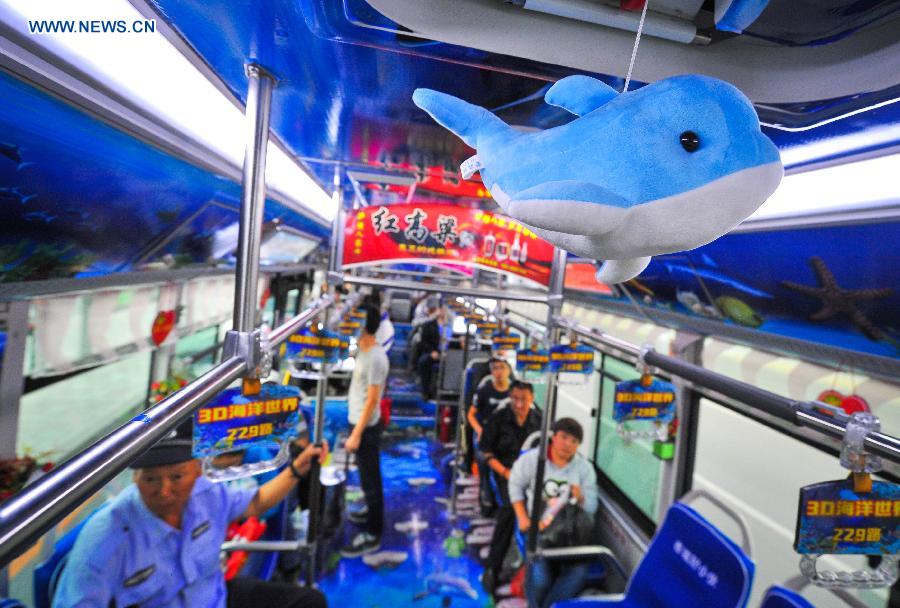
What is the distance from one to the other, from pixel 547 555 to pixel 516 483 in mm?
540

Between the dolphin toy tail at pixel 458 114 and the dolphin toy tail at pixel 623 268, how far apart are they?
31 centimetres

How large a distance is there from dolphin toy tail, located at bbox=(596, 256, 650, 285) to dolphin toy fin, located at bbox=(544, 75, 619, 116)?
26cm

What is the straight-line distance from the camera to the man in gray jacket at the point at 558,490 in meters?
3.46

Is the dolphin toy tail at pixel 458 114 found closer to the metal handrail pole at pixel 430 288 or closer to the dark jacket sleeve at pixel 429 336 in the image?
the metal handrail pole at pixel 430 288

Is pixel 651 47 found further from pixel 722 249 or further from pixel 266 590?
pixel 266 590

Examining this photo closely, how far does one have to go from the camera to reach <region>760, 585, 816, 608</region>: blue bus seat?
156 cm

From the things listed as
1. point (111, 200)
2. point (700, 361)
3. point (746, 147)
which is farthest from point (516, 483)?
point (746, 147)

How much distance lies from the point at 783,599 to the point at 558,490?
2.19 m

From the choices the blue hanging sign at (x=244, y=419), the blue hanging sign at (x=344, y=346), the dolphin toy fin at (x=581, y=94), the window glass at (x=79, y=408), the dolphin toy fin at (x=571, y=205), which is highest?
the dolphin toy fin at (x=581, y=94)

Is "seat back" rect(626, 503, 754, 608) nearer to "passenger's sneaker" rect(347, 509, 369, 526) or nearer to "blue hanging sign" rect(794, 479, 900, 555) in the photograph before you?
"blue hanging sign" rect(794, 479, 900, 555)

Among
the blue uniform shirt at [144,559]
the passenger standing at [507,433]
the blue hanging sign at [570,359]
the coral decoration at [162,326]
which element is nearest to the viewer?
the blue uniform shirt at [144,559]

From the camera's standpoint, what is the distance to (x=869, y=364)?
221 centimetres

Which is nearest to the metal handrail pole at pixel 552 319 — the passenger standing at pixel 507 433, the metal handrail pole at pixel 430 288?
the metal handrail pole at pixel 430 288

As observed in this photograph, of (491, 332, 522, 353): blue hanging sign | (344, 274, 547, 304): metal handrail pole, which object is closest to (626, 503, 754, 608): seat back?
(344, 274, 547, 304): metal handrail pole
